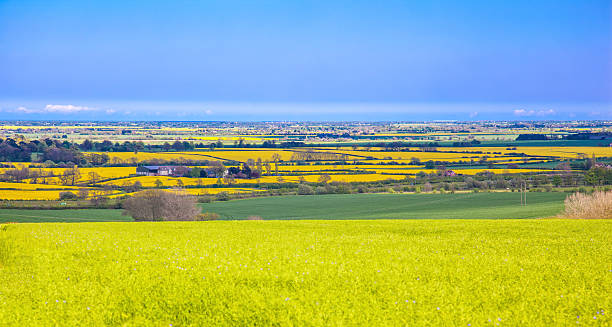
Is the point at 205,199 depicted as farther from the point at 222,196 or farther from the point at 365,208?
the point at 365,208

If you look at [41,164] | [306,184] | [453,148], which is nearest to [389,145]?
[453,148]

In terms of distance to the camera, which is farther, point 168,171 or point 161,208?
point 168,171

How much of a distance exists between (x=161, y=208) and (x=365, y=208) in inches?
960

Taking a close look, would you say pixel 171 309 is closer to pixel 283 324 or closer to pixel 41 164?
pixel 283 324

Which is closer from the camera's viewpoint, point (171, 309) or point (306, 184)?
point (171, 309)

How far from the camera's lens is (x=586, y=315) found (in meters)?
9.25

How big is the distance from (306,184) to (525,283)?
70.9m

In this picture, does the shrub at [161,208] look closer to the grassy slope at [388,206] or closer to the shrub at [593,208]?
the grassy slope at [388,206]

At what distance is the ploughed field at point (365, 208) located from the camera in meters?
52.0

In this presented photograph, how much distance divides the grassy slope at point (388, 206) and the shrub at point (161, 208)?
5.67m

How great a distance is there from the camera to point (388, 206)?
6331cm

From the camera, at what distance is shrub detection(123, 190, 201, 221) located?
49.8 meters

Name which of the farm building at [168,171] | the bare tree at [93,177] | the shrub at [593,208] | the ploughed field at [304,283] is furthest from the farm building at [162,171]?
the ploughed field at [304,283]

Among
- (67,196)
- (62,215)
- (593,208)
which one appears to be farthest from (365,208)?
(67,196)
